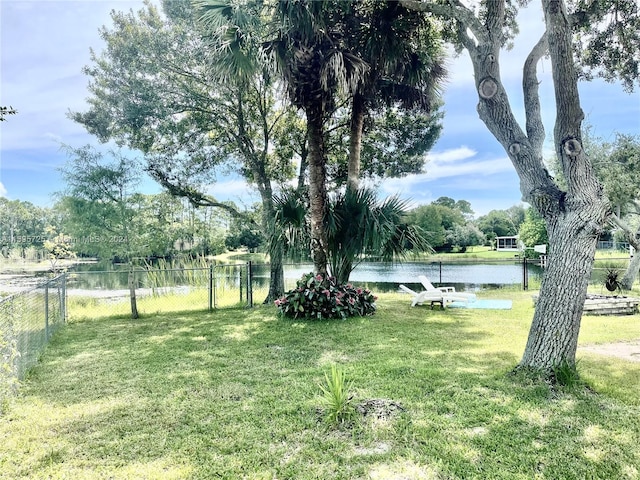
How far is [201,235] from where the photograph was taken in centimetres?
2134

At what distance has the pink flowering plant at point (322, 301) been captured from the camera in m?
7.11

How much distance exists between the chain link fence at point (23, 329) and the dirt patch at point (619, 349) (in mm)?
6291

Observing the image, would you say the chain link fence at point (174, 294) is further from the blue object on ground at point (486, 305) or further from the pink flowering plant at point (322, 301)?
the blue object on ground at point (486, 305)

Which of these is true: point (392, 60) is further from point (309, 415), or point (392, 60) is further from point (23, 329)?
point (23, 329)

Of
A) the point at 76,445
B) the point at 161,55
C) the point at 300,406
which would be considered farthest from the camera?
the point at 161,55

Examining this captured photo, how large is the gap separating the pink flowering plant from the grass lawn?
1554 mm

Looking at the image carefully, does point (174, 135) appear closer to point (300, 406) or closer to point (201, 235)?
point (300, 406)

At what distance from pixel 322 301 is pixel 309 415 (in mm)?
4107

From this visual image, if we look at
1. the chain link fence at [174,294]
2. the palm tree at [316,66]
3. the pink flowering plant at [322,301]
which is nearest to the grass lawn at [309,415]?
the pink flowering plant at [322,301]

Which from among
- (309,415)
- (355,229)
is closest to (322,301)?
(355,229)

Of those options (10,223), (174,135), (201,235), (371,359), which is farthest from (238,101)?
(10,223)

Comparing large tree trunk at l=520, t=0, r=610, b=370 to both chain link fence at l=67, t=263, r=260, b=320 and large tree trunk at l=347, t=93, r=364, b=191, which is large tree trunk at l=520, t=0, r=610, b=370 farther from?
chain link fence at l=67, t=263, r=260, b=320

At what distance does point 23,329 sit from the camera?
169 inches

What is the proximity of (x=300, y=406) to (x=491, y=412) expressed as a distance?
1.51 m
